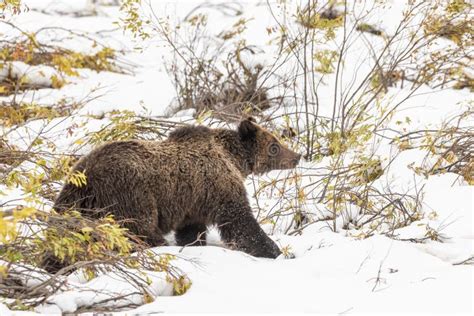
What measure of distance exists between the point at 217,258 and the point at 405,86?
7.07m

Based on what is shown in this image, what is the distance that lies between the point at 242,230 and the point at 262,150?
3.78 feet

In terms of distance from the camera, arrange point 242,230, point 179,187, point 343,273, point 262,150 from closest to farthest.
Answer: point 343,273
point 179,187
point 242,230
point 262,150

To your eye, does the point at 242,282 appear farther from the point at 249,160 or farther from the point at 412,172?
the point at 412,172

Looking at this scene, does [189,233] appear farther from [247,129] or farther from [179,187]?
[247,129]

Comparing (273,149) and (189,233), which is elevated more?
(273,149)

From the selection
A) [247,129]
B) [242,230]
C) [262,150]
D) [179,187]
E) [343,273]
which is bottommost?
[343,273]

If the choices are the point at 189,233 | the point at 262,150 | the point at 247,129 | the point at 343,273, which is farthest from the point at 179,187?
the point at 343,273

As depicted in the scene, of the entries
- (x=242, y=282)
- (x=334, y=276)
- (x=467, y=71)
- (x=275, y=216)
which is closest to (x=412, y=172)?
(x=275, y=216)

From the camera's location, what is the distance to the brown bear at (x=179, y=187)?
630 centimetres

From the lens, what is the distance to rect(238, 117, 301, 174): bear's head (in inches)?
298

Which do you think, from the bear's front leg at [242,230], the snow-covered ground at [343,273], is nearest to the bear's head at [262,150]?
the snow-covered ground at [343,273]

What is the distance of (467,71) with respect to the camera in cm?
1246

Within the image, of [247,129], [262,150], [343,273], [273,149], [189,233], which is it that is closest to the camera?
[343,273]

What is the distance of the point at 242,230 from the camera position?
685 centimetres
